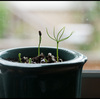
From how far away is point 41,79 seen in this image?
21.7 inches

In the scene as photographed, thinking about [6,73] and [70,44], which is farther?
[70,44]

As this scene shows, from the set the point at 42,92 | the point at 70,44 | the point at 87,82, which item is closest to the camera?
the point at 42,92

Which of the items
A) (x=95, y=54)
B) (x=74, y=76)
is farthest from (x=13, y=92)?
(x=95, y=54)

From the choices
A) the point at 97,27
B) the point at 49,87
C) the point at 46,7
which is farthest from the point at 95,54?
the point at 49,87

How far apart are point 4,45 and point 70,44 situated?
1.17 ft

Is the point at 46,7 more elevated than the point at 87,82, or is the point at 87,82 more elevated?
the point at 46,7

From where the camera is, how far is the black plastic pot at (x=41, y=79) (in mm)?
542

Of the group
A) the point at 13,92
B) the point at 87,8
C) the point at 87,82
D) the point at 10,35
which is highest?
the point at 87,8

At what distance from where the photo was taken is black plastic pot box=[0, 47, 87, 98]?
54 cm

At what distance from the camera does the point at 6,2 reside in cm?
100

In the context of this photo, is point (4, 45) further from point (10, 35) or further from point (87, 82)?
point (87, 82)

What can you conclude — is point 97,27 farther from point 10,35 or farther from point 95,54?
point 10,35

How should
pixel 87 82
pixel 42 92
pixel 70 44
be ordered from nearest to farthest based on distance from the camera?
pixel 42 92 → pixel 87 82 → pixel 70 44

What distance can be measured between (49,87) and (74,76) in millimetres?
83
